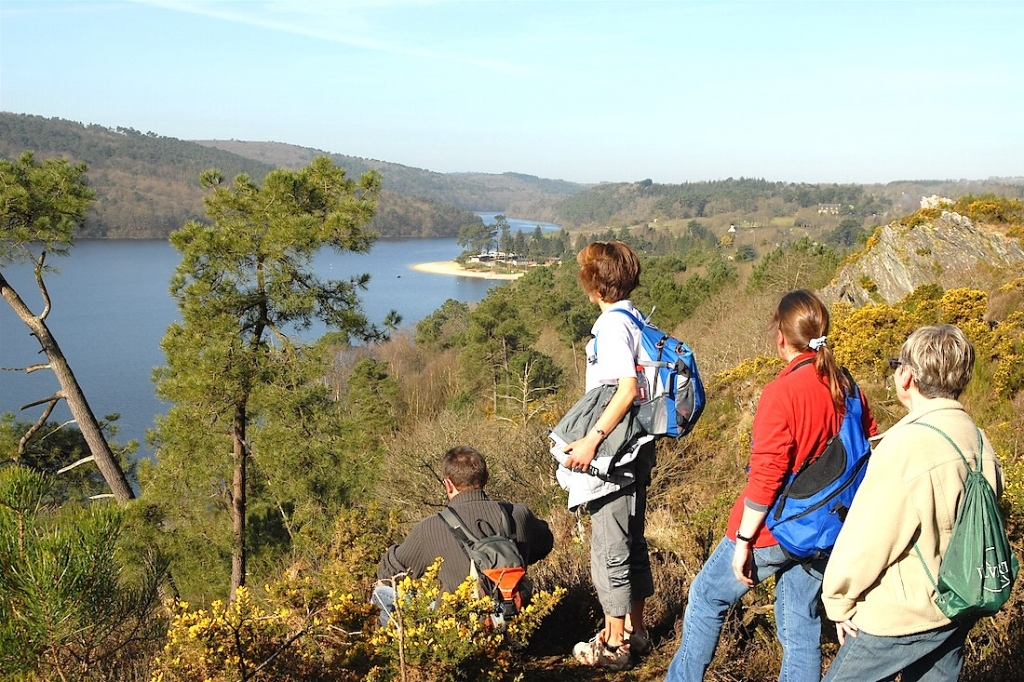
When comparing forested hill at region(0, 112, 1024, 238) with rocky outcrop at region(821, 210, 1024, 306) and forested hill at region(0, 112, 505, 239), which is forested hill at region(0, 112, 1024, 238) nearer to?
forested hill at region(0, 112, 505, 239)

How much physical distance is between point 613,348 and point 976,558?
A: 1.10 metres

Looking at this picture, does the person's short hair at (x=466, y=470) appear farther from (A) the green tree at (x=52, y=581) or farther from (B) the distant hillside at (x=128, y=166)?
(B) the distant hillside at (x=128, y=166)

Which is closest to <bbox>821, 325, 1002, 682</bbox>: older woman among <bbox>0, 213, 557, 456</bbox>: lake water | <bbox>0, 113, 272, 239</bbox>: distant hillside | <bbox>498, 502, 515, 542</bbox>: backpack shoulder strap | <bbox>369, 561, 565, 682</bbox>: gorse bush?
<bbox>369, 561, 565, 682</bbox>: gorse bush

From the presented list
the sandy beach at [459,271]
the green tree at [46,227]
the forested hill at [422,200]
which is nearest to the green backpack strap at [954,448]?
the green tree at [46,227]

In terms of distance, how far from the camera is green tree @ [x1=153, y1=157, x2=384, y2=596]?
852 centimetres

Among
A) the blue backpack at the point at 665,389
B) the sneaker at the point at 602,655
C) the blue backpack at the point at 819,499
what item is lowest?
the sneaker at the point at 602,655

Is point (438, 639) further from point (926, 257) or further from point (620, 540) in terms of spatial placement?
point (926, 257)

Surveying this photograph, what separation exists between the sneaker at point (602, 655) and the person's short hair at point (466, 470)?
0.69 m

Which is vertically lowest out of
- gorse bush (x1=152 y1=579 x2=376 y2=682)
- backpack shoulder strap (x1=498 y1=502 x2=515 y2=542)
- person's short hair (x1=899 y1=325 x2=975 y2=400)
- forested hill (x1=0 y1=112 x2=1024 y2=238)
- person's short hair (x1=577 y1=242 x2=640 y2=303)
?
gorse bush (x1=152 y1=579 x2=376 y2=682)

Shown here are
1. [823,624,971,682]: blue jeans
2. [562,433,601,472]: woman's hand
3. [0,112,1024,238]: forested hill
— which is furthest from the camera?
[0,112,1024,238]: forested hill

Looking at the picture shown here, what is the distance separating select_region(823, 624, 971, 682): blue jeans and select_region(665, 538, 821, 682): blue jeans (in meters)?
0.29

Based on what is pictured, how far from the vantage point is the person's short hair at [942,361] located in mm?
1578

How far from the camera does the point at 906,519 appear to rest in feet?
5.02

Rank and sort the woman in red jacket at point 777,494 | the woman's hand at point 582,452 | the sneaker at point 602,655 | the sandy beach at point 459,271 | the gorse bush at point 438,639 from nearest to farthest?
the gorse bush at point 438,639 < the woman in red jacket at point 777,494 < the woman's hand at point 582,452 < the sneaker at point 602,655 < the sandy beach at point 459,271
